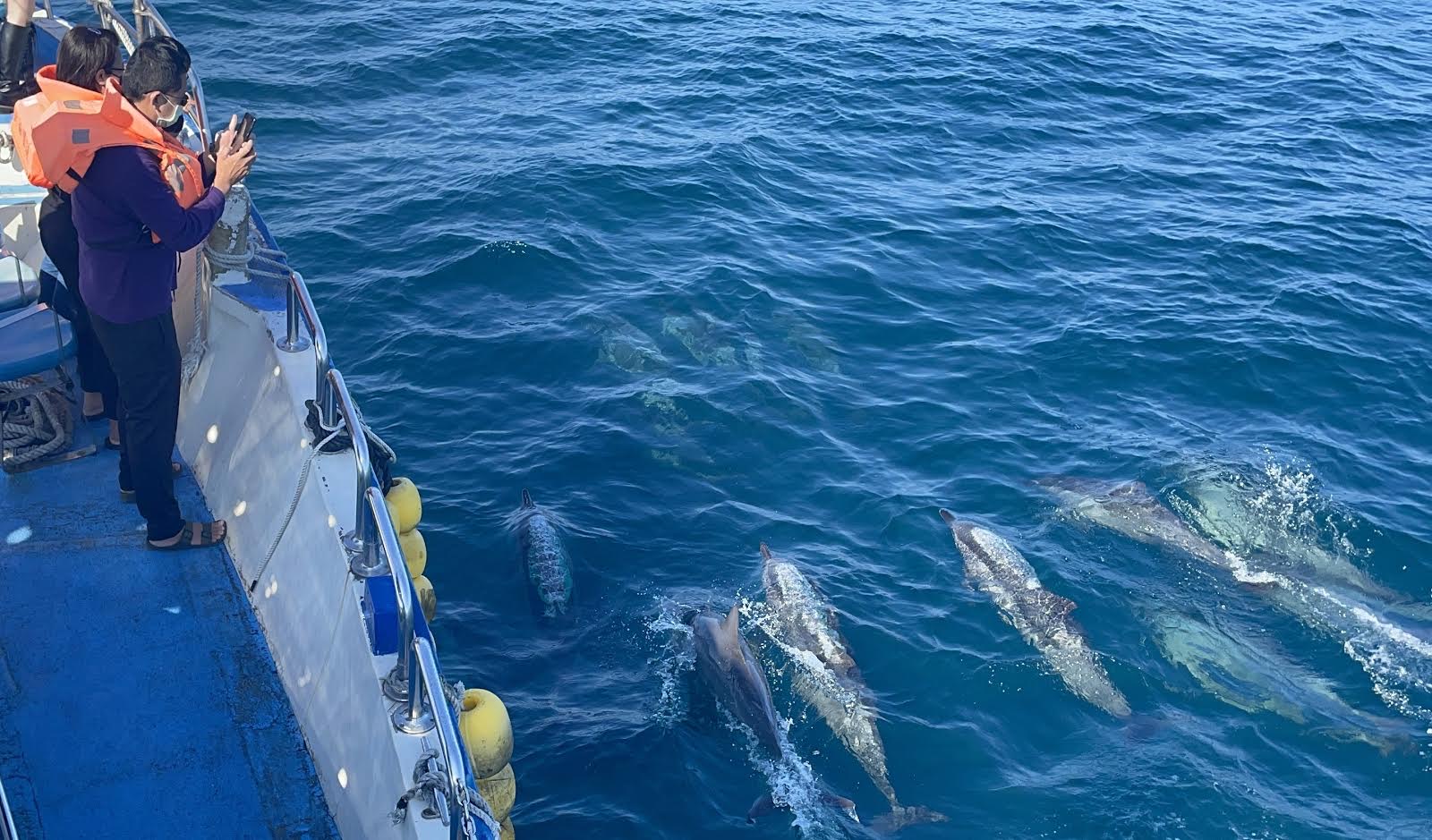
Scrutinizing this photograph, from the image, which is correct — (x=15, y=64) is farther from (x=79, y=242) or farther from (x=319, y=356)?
(x=319, y=356)

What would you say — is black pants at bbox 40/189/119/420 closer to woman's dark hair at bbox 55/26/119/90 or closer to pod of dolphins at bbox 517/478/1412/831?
woman's dark hair at bbox 55/26/119/90

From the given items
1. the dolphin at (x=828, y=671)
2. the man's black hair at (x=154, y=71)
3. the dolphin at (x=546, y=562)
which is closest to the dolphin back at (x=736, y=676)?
the dolphin at (x=828, y=671)

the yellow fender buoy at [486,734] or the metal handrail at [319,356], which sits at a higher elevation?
the metal handrail at [319,356]

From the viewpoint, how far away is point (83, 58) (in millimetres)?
7699

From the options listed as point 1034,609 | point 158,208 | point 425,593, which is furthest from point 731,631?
point 158,208

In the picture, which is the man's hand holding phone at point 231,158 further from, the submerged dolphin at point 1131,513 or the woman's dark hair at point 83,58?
the submerged dolphin at point 1131,513

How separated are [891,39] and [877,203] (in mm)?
9070

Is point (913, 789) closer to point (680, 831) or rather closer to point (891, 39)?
point (680, 831)

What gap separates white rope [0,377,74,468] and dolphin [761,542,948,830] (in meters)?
6.67

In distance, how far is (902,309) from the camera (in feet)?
59.0

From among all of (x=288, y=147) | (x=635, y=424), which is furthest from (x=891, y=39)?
(x=635, y=424)

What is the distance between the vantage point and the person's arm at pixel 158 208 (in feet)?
23.0

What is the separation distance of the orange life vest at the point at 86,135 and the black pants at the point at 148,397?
90 centimetres

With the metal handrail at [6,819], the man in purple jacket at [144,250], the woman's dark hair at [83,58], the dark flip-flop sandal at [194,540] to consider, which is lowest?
the dark flip-flop sandal at [194,540]
